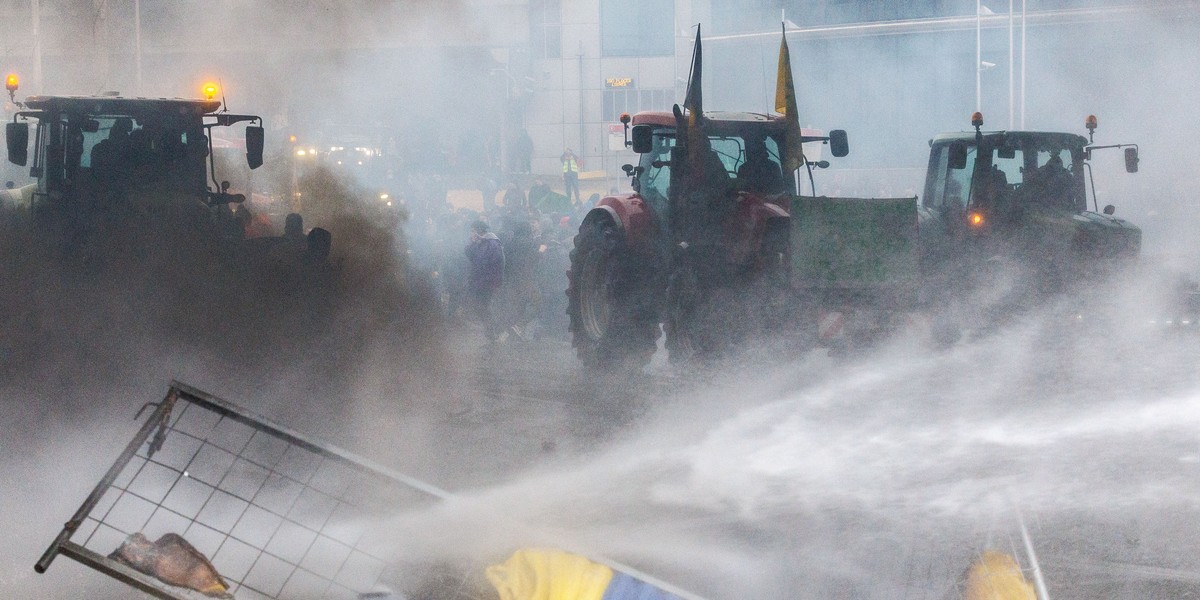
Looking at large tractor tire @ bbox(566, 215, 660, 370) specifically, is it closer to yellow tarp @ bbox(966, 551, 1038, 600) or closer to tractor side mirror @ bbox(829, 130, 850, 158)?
tractor side mirror @ bbox(829, 130, 850, 158)

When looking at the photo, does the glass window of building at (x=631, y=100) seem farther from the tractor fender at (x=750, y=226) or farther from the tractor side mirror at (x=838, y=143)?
the tractor fender at (x=750, y=226)

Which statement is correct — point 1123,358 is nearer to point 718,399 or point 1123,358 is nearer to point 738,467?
point 718,399

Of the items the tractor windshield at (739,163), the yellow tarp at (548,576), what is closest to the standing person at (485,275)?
the tractor windshield at (739,163)

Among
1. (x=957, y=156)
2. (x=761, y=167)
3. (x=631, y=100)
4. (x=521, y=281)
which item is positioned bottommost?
(x=521, y=281)

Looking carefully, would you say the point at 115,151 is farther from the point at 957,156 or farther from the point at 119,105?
the point at 957,156

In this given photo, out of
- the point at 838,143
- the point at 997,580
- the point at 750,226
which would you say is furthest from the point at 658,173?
the point at 997,580

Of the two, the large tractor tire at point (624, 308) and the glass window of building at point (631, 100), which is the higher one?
the glass window of building at point (631, 100)

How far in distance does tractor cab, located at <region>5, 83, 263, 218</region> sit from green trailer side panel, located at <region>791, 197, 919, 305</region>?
4193 millimetres

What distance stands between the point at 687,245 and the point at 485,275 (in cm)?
Result: 384

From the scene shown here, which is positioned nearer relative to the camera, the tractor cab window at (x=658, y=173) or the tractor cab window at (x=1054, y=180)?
the tractor cab window at (x=658, y=173)

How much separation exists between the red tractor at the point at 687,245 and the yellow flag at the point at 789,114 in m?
0.24

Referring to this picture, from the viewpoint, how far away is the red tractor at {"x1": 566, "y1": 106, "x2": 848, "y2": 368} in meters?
8.96

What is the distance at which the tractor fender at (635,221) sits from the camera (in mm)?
9750

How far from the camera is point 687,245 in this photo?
30.4 ft
